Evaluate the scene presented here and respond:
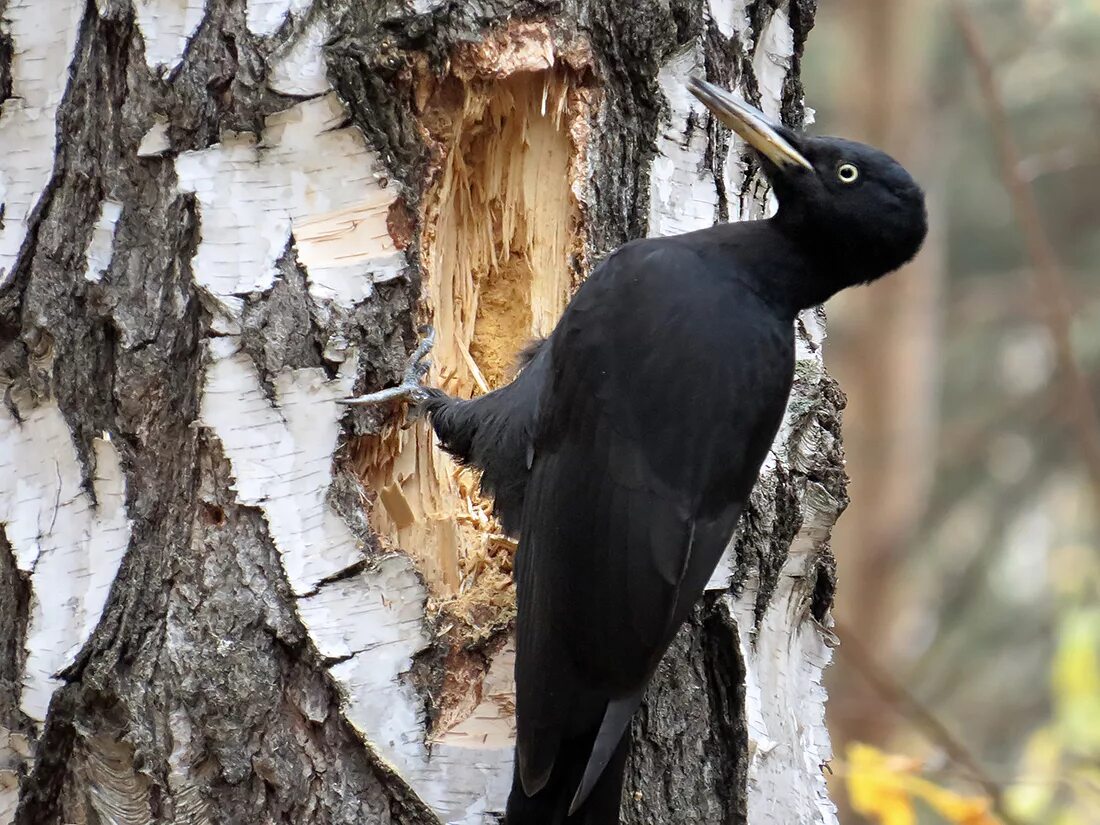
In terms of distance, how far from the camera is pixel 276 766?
2.44 metres

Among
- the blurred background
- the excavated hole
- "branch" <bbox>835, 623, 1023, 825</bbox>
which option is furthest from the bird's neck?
the blurred background

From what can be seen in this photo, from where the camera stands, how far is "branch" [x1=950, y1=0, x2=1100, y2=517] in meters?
4.83

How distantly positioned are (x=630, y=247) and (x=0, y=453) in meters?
1.34

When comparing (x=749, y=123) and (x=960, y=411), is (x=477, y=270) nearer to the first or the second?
(x=749, y=123)

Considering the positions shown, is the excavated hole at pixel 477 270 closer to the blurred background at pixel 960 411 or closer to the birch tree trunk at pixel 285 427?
the birch tree trunk at pixel 285 427

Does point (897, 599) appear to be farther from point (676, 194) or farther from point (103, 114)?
point (103, 114)

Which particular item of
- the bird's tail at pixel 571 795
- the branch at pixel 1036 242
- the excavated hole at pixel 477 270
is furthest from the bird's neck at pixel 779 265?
the branch at pixel 1036 242

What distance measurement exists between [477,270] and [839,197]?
2.75ft

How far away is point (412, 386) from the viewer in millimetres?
2773

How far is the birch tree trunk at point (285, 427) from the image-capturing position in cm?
248

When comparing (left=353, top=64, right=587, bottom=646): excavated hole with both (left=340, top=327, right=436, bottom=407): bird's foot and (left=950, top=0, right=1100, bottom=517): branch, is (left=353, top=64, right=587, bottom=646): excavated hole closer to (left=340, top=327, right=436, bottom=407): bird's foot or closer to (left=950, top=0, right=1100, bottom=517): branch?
(left=340, top=327, right=436, bottom=407): bird's foot

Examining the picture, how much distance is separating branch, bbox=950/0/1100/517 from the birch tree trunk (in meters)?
2.31

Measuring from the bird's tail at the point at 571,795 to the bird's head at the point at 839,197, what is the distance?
48.5 inches

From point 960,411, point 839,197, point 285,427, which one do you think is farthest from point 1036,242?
point 960,411
